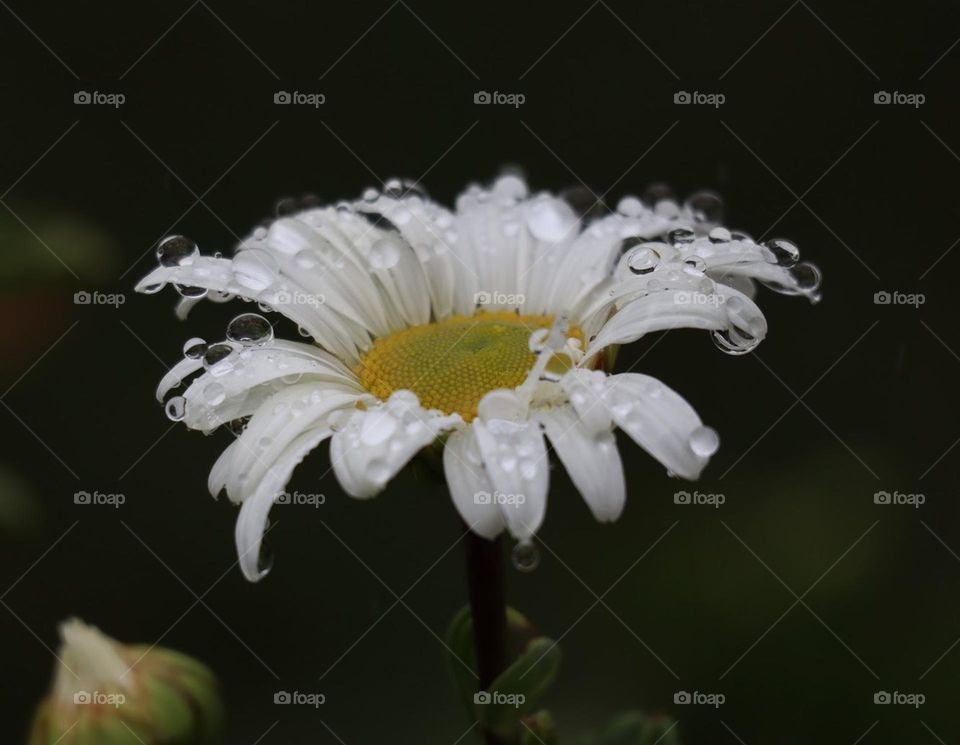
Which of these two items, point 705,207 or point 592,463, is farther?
point 705,207

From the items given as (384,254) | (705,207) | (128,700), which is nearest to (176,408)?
(128,700)

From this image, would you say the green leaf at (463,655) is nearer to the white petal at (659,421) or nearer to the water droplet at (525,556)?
the water droplet at (525,556)

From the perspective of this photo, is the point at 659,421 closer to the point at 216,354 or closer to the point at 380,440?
the point at 380,440

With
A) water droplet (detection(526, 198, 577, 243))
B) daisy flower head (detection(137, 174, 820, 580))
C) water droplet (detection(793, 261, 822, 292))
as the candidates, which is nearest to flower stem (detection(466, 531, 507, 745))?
daisy flower head (detection(137, 174, 820, 580))

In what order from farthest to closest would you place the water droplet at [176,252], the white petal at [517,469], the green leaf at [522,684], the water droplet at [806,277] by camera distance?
the water droplet at [176,252], the water droplet at [806,277], the green leaf at [522,684], the white petal at [517,469]

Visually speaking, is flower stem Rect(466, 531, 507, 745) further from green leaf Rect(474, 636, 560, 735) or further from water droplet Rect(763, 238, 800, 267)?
water droplet Rect(763, 238, 800, 267)

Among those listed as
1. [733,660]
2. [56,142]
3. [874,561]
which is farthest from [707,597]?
[56,142]

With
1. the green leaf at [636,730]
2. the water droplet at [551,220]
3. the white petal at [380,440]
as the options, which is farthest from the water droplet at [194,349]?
the green leaf at [636,730]
